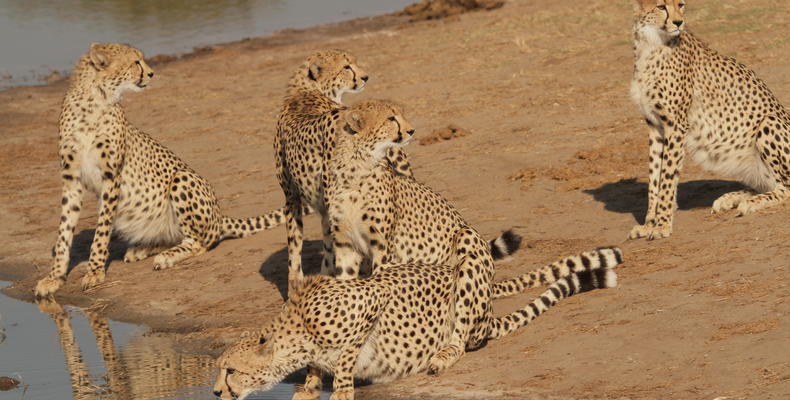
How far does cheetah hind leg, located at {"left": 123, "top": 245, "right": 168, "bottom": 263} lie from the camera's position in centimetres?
993

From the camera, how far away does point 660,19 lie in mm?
8562

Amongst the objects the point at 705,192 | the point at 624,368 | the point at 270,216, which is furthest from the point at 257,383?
the point at 705,192

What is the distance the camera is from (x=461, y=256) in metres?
7.09

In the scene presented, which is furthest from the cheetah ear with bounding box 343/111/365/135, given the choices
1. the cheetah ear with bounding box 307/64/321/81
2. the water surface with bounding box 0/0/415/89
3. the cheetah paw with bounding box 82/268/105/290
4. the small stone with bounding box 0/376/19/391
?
the water surface with bounding box 0/0/415/89

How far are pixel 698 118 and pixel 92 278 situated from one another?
430cm

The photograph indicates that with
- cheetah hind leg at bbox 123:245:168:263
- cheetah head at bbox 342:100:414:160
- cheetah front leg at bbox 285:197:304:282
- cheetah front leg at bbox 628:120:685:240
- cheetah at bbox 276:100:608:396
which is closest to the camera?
cheetah at bbox 276:100:608:396

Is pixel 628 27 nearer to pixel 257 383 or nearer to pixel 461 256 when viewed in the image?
pixel 461 256

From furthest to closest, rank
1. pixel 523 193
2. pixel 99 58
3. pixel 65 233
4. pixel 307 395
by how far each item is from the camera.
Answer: pixel 523 193
pixel 65 233
pixel 99 58
pixel 307 395

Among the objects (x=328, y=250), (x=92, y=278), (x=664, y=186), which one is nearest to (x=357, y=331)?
(x=328, y=250)

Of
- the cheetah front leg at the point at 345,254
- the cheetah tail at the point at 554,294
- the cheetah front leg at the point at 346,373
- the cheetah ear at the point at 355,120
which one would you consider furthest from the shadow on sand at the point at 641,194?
the cheetah front leg at the point at 346,373

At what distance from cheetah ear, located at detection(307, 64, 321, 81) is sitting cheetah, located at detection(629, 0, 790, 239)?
206 centimetres

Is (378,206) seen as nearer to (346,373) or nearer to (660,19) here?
(346,373)

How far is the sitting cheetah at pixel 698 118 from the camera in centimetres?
870

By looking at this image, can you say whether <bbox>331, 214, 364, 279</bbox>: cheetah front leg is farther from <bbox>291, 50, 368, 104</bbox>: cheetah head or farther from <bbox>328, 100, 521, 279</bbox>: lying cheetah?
<bbox>291, 50, 368, 104</bbox>: cheetah head
